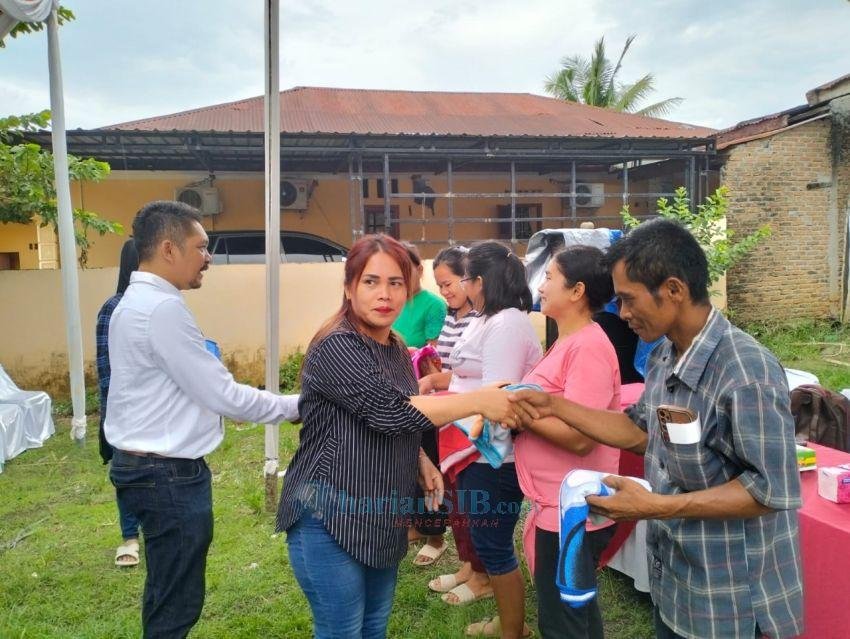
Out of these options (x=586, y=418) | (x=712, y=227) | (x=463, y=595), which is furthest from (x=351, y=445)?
(x=712, y=227)

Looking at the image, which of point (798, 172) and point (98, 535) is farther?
point (798, 172)

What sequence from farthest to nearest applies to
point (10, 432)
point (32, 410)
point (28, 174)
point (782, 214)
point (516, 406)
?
1. point (782, 214)
2. point (28, 174)
3. point (32, 410)
4. point (10, 432)
5. point (516, 406)

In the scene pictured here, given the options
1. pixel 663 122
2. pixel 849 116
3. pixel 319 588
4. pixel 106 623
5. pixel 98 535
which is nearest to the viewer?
pixel 319 588

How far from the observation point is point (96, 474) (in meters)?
5.21

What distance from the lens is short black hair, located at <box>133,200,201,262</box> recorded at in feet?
7.23

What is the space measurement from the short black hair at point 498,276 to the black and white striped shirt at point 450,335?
60 cm

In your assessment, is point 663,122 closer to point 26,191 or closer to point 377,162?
point 377,162

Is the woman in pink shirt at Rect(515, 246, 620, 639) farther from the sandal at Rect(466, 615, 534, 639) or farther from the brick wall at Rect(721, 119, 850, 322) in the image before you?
the brick wall at Rect(721, 119, 850, 322)

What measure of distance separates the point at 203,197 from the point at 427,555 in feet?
26.9

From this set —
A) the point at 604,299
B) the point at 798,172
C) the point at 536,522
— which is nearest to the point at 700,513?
the point at 536,522

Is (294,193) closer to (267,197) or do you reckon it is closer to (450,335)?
(267,197)

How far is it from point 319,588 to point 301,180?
9474 mm

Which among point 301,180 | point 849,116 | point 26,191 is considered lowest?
point 26,191

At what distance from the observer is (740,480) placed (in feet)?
4.50
